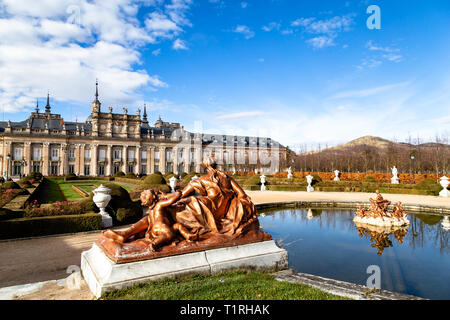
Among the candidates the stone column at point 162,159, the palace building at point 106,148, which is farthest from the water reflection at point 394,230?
the stone column at point 162,159

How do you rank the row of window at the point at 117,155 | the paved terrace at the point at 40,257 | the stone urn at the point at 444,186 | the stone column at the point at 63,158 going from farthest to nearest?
the stone column at the point at 63,158 → the row of window at the point at 117,155 → the stone urn at the point at 444,186 → the paved terrace at the point at 40,257

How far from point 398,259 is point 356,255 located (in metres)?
0.73

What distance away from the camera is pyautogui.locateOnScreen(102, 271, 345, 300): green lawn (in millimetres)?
2945

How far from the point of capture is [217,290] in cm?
310

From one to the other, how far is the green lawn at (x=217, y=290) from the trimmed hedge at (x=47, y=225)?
5.09 m

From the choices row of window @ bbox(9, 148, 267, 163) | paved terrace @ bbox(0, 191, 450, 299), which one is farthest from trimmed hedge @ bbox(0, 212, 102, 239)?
row of window @ bbox(9, 148, 267, 163)

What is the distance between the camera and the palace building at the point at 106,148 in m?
40.0

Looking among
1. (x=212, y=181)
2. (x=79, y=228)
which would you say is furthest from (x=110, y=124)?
(x=212, y=181)

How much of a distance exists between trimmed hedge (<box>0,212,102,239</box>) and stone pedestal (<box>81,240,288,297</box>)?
3.81 meters

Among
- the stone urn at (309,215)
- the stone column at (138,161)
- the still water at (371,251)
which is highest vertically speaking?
the stone column at (138,161)

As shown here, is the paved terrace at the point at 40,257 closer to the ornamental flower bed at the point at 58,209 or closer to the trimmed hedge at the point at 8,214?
the trimmed hedge at the point at 8,214

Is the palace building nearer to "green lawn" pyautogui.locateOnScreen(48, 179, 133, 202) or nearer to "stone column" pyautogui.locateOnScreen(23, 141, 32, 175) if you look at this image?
"stone column" pyautogui.locateOnScreen(23, 141, 32, 175)

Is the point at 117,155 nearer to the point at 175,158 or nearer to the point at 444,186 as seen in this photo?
the point at 175,158

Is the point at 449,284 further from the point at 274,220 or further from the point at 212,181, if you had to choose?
the point at 274,220
